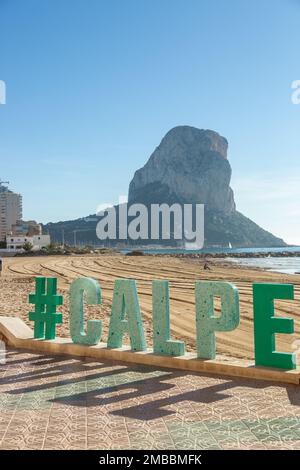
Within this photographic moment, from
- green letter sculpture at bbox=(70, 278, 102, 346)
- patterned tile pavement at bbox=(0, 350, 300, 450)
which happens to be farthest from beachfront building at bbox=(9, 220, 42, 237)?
patterned tile pavement at bbox=(0, 350, 300, 450)

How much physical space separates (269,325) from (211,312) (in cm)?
87

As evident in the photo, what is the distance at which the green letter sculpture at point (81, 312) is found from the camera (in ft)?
25.7

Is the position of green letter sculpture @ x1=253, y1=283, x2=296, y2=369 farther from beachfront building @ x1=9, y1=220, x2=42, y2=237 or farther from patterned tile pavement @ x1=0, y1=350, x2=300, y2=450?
beachfront building @ x1=9, y1=220, x2=42, y2=237

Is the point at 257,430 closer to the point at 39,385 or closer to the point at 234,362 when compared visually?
the point at 234,362

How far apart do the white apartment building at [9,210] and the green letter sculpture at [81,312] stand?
155m

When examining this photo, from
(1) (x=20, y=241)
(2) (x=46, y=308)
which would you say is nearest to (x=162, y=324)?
(2) (x=46, y=308)

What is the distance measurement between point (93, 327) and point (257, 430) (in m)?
3.97

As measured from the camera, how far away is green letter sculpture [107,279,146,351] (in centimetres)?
733

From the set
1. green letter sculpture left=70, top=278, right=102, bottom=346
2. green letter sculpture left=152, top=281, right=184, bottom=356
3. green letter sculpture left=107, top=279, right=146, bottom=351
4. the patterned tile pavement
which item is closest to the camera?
the patterned tile pavement

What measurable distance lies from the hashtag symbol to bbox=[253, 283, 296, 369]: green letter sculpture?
338 cm

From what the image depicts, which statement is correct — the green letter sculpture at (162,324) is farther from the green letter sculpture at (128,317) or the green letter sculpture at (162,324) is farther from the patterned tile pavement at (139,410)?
the patterned tile pavement at (139,410)

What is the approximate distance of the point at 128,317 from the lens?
7.45m
